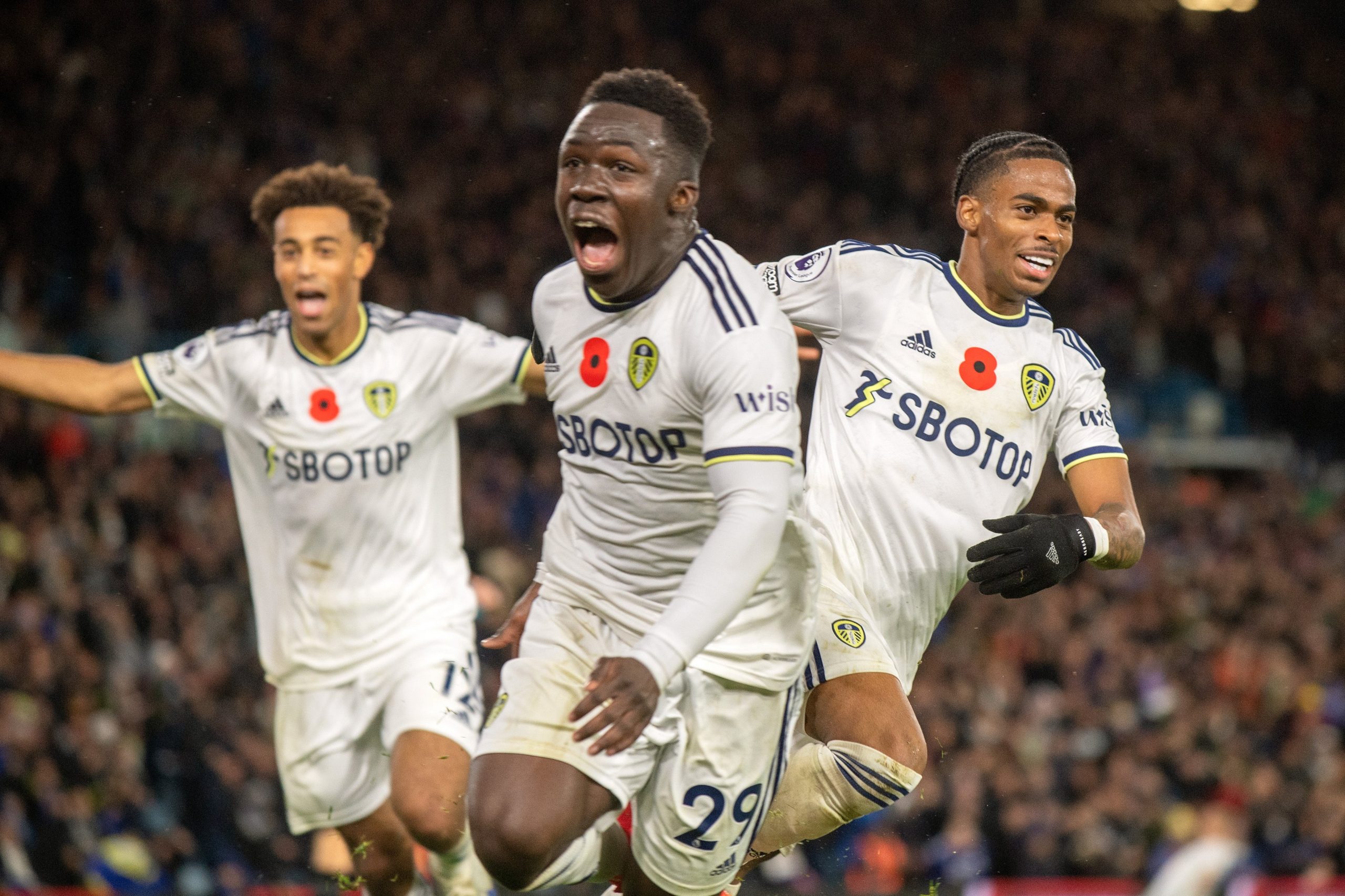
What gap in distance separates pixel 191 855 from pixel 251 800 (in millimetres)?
548

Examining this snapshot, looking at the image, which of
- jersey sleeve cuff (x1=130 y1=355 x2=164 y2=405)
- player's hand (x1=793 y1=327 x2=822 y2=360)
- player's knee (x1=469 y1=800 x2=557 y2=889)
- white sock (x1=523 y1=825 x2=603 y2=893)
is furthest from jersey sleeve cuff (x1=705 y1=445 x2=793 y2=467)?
jersey sleeve cuff (x1=130 y1=355 x2=164 y2=405)

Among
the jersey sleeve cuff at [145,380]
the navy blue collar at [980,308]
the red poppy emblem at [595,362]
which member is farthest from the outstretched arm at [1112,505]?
the jersey sleeve cuff at [145,380]

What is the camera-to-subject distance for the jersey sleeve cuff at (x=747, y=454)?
4.17 metres

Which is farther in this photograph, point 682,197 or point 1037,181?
point 1037,181

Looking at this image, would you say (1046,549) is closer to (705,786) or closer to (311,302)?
(705,786)

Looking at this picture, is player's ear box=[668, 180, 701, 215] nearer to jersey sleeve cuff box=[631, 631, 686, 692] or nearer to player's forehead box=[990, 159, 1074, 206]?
jersey sleeve cuff box=[631, 631, 686, 692]

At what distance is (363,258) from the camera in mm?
7016

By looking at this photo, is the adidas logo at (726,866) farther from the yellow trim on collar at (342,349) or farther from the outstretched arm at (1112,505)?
the yellow trim on collar at (342,349)

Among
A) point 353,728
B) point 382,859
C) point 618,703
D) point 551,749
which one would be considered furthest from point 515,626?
point 382,859

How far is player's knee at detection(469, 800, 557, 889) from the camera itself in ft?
14.2

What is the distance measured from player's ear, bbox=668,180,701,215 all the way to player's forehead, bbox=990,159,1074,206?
1.59 m

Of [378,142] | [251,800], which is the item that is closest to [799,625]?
[251,800]

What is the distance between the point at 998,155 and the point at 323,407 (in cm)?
294

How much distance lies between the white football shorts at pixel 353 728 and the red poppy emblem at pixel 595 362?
2.26 meters
